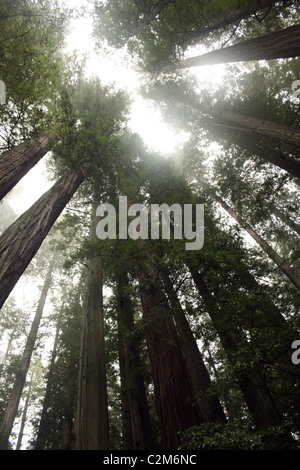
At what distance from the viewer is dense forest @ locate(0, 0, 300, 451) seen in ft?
10.8

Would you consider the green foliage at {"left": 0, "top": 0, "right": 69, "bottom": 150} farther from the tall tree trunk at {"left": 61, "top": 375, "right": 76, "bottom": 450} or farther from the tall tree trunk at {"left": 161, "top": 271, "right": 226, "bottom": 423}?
the tall tree trunk at {"left": 61, "top": 375, "right": 76, "bottom": 450}

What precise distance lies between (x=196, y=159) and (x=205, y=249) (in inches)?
393

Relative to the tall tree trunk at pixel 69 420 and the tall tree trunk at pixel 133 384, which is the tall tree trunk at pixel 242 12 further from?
the tall tree trunk at pixel 69 420

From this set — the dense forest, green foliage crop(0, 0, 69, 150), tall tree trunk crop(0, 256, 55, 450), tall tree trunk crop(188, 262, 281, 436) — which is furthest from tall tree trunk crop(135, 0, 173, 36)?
tall tree trunk crop(0, 256, 55, 450)

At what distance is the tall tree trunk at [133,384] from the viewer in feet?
16.8

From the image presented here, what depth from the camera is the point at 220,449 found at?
2336 mm

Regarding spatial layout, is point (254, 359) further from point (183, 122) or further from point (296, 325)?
point (183, 122)

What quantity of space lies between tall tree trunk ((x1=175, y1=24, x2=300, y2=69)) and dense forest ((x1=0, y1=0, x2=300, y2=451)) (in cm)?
3

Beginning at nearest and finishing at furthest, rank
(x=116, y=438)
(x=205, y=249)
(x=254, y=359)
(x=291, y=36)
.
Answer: (x=254, y=359), (x=205, y=249), (x=291, y=36), (x=116, y=438)

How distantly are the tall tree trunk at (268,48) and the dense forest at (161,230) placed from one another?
3cm

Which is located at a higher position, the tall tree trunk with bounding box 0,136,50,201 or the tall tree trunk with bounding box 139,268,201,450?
the tall tree trunk with bounding box 0,136,50,201

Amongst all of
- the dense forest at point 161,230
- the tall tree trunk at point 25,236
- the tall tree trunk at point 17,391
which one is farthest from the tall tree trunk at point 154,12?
the tall tree trunk at point 17,391

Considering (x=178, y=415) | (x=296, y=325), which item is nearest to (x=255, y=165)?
(x=296, y=325)

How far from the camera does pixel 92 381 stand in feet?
11.1
